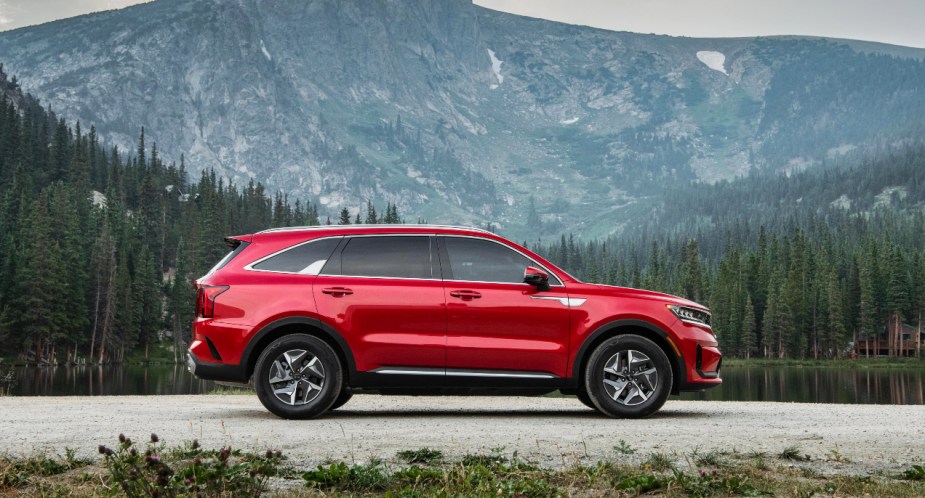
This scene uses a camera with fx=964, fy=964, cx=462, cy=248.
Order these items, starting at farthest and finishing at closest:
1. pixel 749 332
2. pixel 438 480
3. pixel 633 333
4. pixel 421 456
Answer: pixel 749 332, pixel 633 333, pixel 421 456, pixel 438 480

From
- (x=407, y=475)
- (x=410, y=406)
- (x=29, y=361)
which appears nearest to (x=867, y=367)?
(x=29, y=361)

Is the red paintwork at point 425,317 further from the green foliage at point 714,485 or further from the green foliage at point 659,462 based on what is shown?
the green foliage at point 714,485

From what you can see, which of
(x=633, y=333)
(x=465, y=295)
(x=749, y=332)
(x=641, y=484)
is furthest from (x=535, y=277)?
(x=749, y=332)

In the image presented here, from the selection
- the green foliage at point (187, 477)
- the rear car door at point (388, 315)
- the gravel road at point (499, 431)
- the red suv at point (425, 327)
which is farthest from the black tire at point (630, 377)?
the green foliage at point (187, 477)

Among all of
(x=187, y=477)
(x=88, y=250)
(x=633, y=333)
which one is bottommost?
(x=187, y=477)

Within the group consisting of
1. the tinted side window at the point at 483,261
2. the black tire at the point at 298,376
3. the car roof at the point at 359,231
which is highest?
the car roof at the point at 359,231

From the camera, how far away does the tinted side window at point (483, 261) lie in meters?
12.9

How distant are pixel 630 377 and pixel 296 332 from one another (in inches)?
178

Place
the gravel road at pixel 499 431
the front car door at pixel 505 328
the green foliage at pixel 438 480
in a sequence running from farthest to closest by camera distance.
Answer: the front car door at pixel 505 328 < the gravel road at pixel 499 431 < the green foliage at pixel 438 480

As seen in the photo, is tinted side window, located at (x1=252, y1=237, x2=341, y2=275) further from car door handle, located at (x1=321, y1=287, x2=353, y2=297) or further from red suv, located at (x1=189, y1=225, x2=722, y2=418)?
car door handle, located at (x1=321, y1=287, x2=353, y2=297)

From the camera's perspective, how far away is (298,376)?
1270cm

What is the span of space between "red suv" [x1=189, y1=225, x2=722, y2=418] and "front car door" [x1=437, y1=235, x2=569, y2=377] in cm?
1

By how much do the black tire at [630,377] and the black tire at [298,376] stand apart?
3.39m

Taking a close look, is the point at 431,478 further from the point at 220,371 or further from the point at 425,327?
the point at 220,371
